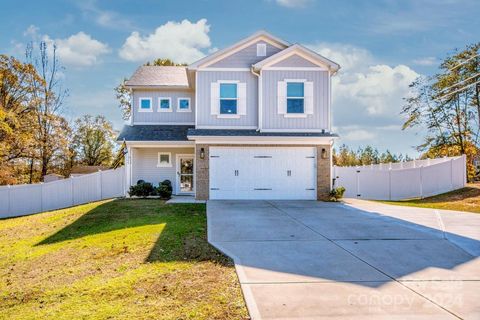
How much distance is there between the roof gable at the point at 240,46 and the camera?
17016 millimetres

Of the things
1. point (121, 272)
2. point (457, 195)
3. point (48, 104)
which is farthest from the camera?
point (48, 104)

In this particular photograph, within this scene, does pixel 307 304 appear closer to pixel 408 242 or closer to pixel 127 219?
pixel 408 242

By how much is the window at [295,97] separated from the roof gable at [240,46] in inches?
81.9

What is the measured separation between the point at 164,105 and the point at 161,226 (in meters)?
11.8

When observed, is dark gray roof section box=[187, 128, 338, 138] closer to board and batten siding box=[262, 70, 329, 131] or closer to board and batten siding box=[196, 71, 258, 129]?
board and batten siding box=[262, 70, 329, 131]

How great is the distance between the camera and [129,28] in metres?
19.7

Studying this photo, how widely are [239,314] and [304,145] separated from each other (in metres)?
12.5

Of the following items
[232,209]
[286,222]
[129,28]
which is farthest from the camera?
[129,28]

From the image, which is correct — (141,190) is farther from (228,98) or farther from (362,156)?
(362,156)

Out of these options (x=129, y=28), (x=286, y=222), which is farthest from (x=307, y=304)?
(x=129, y=28)

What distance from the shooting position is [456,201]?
17734 mm

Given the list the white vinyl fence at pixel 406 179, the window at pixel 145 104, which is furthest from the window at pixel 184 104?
the white vinyl fence at pixel 406 179

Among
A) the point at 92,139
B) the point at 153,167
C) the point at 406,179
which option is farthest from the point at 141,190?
the point at 92,139

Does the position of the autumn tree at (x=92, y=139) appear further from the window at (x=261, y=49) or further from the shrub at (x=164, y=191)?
the window at (x=261, y=49)
